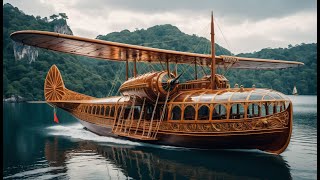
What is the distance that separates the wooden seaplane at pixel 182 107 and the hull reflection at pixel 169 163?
2.56 ft

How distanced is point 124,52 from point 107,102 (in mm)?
5873

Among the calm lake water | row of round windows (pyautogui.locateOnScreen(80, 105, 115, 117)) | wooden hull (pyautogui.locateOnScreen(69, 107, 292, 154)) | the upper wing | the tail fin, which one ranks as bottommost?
the calm lake water

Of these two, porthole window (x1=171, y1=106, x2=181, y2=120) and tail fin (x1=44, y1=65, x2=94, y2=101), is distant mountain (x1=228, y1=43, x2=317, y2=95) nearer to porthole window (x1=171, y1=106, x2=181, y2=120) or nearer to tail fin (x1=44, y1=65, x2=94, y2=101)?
tail fin (x1=44, y1=65, x2=94, y2=101)

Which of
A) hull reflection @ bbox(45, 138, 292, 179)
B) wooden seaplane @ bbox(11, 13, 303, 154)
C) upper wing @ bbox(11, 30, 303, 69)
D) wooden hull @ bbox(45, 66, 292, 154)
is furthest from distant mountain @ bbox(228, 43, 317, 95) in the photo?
hull reflection @ bbox(45, 138, 292, 179)

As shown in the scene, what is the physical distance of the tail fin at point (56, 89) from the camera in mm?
32062

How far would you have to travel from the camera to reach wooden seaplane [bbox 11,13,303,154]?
15.9 metres

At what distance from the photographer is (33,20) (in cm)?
13288

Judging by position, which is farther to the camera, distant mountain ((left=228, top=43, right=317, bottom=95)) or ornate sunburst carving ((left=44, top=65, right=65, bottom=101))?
distant mountain ((left=228, top=43, right=317, bottom=95))

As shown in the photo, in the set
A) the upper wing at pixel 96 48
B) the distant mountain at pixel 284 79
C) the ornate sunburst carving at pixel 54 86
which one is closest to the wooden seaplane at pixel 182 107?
the upper wing at pixel 96 48

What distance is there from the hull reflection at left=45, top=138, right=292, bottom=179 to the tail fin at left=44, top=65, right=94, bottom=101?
508 inches

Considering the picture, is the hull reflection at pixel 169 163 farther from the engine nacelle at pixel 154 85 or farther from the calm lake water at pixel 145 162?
the engine nacelle at pixel 154 85

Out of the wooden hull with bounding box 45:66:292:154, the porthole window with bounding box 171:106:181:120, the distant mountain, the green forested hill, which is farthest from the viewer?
the distant mountain

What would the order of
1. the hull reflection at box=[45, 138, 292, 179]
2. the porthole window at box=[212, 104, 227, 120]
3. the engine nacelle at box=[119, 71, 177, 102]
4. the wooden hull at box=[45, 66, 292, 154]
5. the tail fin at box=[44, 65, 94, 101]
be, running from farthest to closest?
the tail fin at box=[44, 65, 94, 101]
the engine nacelle at box=[119, 71, 177, 102]
the porthole window at box=[212, 104, 227, 120]
the wooden hull at box=[45, 66, 292, 154]
the hull reflection at box=[45, 138, 292, 179]

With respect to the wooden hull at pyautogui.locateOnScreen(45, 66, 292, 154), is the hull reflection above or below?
below
